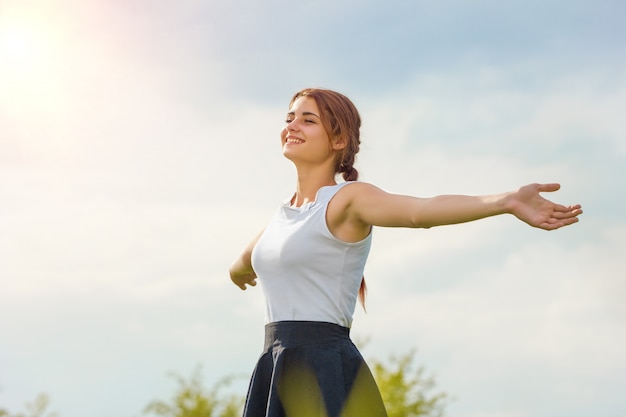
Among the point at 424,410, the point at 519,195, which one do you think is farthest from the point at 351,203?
the point at 424,410

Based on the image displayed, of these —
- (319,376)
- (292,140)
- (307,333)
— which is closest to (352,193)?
(292,140)

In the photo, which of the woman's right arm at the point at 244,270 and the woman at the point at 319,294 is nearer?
the woman at the point at 319,294

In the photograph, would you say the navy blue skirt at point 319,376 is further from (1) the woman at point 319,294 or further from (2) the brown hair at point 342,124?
(2) the brown hair at point 342,124

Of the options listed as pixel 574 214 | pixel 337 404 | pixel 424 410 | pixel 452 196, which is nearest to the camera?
pixel 574 214

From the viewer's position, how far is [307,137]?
3.60 meters

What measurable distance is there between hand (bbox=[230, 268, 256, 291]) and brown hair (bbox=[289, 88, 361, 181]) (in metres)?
1.02

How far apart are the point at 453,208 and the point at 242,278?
188 centimetres

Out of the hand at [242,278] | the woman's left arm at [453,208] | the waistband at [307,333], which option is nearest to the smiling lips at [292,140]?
the woman's left arm at [453,208]

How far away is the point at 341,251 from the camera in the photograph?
3.34 meters

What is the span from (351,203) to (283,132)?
0.58 meters

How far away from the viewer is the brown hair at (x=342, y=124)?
362 centimetres

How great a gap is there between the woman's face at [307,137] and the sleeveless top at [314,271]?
22 cm

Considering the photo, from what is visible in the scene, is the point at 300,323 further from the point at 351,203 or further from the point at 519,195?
the point at 519,195

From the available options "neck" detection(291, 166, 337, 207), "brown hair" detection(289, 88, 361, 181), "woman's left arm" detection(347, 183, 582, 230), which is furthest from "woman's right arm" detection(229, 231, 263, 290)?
"woman's left arm" detection(347, 183, 582, 230)
